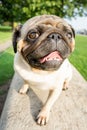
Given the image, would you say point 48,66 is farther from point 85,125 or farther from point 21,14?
point 21,14

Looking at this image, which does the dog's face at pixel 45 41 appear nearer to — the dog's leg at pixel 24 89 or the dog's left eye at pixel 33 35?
the dog's left eye at pixel 33 35

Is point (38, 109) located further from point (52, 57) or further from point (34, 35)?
point (34, 35)

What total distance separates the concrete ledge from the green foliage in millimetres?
29592

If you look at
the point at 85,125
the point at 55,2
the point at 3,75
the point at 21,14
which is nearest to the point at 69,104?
the point at 85,125

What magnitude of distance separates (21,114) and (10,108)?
0.22m

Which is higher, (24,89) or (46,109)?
(46,109)

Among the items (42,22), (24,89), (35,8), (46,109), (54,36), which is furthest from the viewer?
(35,8)

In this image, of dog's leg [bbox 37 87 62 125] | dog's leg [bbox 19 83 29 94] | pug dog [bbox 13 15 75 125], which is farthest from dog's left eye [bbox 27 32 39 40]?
dog's leg [bbox 19 83 29 94]

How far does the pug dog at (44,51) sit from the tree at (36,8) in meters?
30.0

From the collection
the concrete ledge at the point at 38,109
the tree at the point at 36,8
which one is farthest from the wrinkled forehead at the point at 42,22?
the tree at the point at 36,8

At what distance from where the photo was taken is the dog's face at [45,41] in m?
2.95

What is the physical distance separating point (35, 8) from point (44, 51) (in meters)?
31.6

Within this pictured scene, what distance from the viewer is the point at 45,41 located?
295 centimetres

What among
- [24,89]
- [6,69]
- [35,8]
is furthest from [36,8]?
[24,89]
